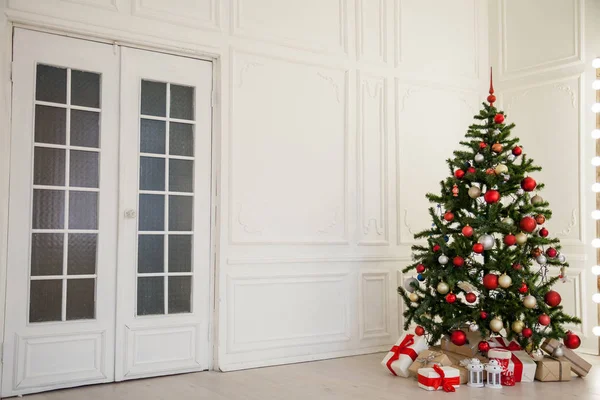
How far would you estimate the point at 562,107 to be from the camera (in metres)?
5.76

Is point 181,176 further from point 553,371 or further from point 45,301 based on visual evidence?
point 553,371

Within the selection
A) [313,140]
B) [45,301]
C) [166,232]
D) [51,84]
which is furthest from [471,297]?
[51,84]

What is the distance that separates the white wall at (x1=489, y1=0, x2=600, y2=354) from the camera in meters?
5.53

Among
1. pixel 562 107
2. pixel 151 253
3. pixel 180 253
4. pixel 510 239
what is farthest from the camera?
pixel 562 107

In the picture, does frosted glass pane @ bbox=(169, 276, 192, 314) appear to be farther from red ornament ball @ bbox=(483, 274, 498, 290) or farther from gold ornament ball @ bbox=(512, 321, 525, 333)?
gold ornament ball @ bbox=(512, 321, 525, 333)

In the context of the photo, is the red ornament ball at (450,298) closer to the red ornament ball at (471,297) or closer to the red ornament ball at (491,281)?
the red ornament ball at (471,297)

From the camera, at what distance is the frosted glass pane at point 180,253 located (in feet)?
15.0

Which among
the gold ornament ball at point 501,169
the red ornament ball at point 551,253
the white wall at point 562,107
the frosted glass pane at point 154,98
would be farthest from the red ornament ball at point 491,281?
the frosted glass pane at point 154,98

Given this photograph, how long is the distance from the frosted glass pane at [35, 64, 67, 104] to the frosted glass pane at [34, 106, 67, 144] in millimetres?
73

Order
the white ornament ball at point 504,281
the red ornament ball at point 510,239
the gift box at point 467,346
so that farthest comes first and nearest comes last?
the gift box at point 467,346, the red ornament ball at point 510,239, the white ornament ball at point 504,281

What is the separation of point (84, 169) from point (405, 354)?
258 centimetres

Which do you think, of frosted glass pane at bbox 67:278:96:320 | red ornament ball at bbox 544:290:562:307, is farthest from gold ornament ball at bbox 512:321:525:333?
frosted glass pane at bbox 67:278:96:320

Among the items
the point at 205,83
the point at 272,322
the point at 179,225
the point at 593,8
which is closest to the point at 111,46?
the point at 205,83

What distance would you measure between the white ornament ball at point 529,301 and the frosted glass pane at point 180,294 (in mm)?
2384
